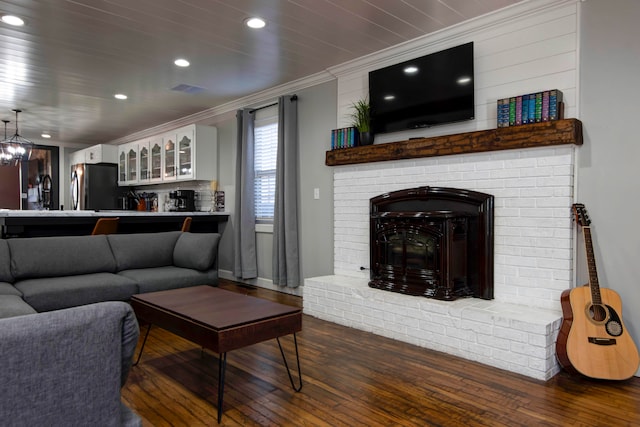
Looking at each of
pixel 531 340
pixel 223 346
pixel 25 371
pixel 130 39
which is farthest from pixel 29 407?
pixel 130 39

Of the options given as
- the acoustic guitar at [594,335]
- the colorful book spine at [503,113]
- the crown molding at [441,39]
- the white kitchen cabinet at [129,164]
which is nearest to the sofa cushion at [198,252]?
the crown molding at [441,39]

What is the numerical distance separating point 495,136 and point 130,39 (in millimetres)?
3129

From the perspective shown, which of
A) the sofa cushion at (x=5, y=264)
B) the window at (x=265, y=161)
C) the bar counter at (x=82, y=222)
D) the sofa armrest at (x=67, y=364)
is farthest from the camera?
the window at (x=265, y=161)

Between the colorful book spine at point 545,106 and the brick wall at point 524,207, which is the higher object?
the colorful book spine at point 545,106

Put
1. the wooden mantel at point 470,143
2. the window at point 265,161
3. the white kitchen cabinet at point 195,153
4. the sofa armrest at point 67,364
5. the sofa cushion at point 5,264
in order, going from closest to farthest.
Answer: the sofa armrest at point 67,364 → the wooden mantel at point 470,143 → the sofa cushion at point 5,264 → the window at point 265,161 → the white kitchen cabinet at point 195,153

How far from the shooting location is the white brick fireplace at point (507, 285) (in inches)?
109

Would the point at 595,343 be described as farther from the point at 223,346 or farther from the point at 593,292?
the point at 223,346

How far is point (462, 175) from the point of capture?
11.4 ft

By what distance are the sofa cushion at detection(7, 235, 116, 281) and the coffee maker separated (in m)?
2.57

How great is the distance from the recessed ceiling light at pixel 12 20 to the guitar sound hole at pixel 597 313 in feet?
14.8

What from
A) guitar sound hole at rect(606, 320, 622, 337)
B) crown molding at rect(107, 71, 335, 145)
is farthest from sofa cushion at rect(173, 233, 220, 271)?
guitar sound hole at rect(606, 320, 622, 337)

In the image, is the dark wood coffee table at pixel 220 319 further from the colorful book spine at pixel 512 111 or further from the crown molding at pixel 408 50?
the crown molding at pixel 408 50

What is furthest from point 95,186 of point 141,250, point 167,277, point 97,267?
point 167,277

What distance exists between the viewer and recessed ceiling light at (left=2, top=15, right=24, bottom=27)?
3238 millimetres
